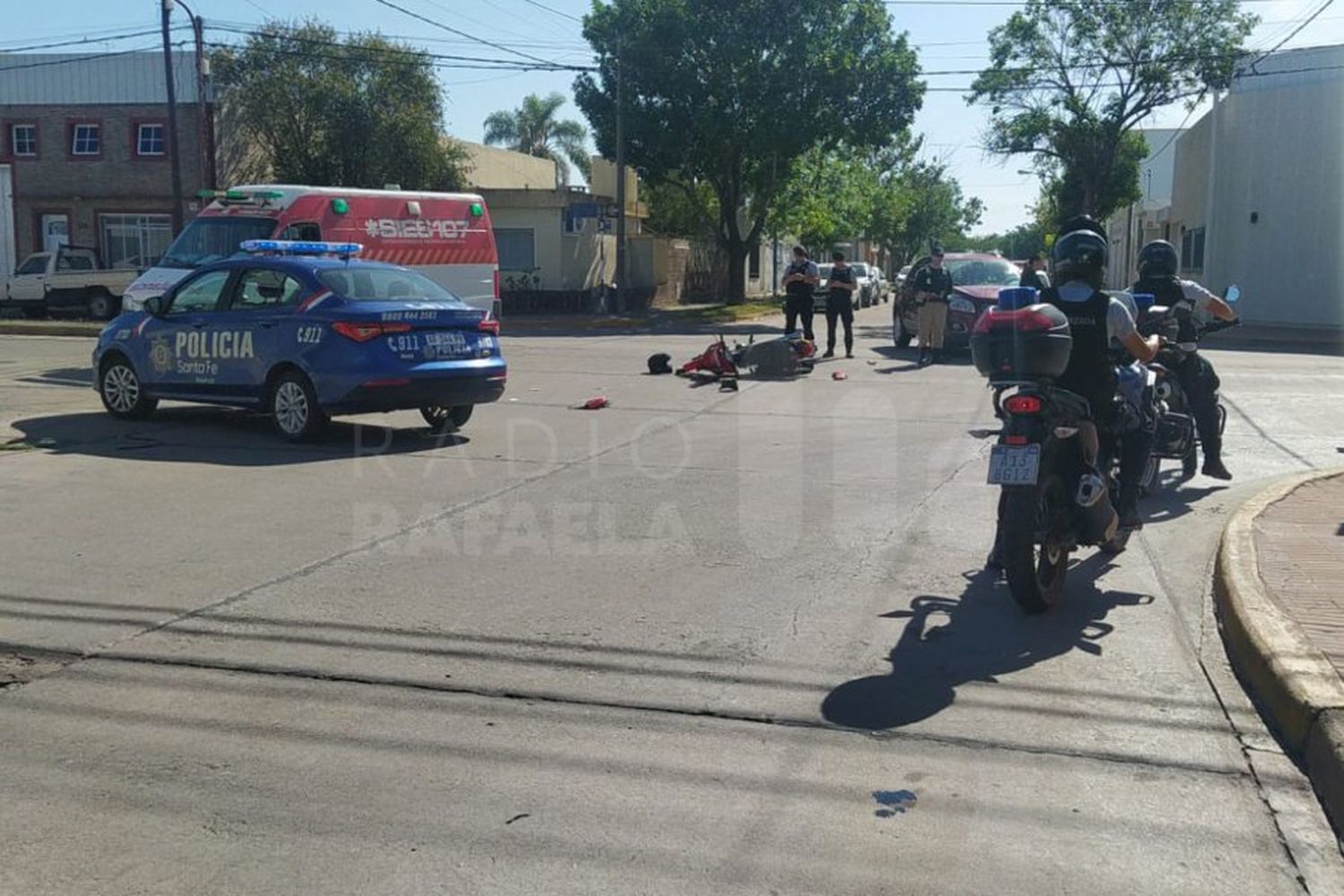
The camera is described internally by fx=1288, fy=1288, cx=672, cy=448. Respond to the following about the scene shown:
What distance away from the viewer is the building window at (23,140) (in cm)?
3988

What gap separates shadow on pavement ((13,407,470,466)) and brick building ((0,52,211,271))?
28.0 meters

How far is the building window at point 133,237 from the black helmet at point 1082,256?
1455 inches

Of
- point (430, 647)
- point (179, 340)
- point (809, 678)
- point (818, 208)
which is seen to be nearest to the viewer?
point (809, 678)

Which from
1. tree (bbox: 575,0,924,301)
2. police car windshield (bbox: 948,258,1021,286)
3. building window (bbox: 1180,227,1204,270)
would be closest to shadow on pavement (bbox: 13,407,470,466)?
police car windshield (bbox: 948,258,1021,286)

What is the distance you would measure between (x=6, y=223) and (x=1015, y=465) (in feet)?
135

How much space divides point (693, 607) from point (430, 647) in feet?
4.46

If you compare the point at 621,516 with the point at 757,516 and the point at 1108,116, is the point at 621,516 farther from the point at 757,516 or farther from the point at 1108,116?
the point at 1108,116

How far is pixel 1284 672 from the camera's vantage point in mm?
4996

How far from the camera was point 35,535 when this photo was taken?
776cm

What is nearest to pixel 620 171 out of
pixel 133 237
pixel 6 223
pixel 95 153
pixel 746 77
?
pixel 746 77

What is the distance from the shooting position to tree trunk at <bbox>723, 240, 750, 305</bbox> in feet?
131

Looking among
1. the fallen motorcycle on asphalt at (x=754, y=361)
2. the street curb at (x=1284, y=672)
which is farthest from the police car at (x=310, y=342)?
the street curb at (x=1284, y=672)

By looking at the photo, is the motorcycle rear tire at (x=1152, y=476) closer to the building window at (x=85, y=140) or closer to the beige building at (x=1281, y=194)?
the beige building at (x=1281, y=194)

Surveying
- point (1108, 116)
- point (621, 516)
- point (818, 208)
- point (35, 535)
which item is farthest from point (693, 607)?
point (818, 208)
